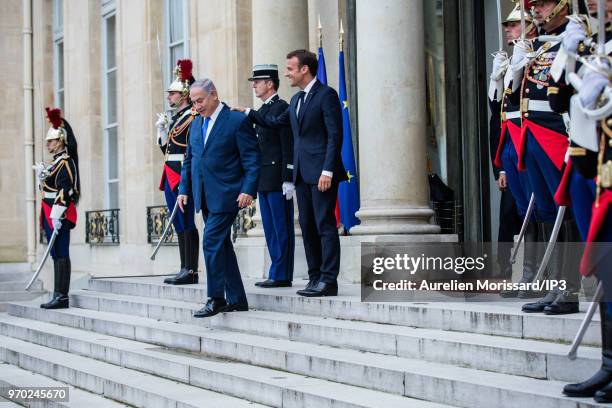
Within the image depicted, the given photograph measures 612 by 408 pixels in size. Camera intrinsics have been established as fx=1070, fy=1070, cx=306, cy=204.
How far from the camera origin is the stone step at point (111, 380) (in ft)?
24.5

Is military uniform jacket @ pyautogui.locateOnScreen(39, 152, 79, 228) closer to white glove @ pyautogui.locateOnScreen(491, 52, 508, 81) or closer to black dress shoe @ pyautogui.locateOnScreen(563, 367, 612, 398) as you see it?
white glove @ pyautogui.locateOnScreen(491, 52, 508, 81)

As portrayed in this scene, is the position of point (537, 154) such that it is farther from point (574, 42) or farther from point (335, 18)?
point (335, 18)

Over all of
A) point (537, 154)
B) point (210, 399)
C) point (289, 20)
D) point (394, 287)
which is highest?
point (289, 20)

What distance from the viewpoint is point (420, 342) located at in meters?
7.08

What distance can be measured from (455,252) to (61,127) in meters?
4.78

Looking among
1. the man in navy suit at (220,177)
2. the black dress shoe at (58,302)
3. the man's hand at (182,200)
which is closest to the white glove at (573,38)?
the man in navy suit at (220,177)

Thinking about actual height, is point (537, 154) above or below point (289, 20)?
below

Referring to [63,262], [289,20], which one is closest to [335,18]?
[289,20]

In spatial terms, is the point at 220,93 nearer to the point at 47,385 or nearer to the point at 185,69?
the point at 185,69

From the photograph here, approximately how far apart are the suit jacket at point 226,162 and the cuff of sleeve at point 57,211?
3177 millimetres

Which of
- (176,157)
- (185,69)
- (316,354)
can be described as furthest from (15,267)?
(316,354)

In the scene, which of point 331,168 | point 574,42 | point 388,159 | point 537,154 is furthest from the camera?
point 388,159

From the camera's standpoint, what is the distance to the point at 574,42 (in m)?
5.27

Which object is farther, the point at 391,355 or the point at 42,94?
the point at 42,94
